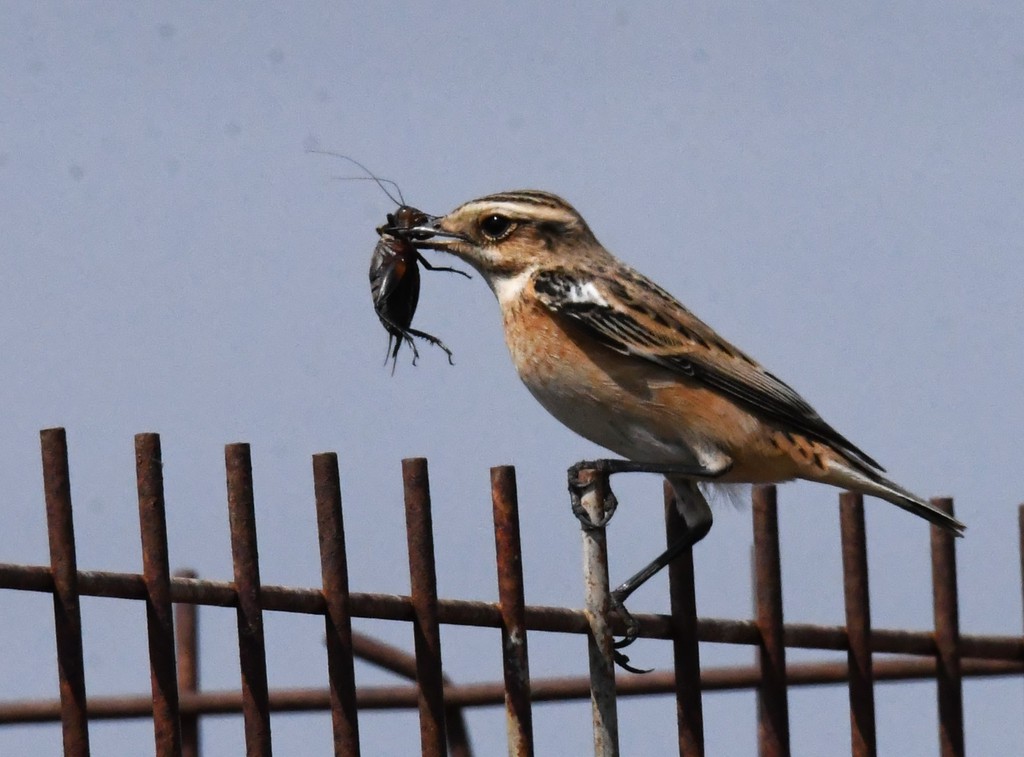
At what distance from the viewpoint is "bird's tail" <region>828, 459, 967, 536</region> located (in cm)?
743

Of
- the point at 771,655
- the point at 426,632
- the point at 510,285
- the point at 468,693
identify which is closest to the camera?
the point at 426,632

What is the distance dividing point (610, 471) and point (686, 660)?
34.1 inches

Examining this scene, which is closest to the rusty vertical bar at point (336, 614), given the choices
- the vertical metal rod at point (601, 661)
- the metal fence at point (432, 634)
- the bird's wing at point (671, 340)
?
the metal fence at point (432, 634)

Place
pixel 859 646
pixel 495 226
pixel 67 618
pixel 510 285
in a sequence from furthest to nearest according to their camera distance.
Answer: pixel 495 226 < pixel 510 285 < pixel 859 646 < pixel 67 618

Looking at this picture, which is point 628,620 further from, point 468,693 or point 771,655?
point 468,693

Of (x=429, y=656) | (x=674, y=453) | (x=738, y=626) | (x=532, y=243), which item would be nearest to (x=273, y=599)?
(x=429, y=656)

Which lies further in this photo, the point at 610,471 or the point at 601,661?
the point at 610,471

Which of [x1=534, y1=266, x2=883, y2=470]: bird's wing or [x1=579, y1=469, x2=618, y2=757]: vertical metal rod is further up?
[x1=534, y1=266, x2=883, y2=470]: bird's wing

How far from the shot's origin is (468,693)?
716 cm

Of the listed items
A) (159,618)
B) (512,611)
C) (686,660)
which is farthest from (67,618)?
(686,660)

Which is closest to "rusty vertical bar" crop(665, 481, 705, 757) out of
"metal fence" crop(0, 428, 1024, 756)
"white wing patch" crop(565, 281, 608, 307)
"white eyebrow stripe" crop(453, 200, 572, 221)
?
"metal fence" crop(0, 428, 1024, 756)

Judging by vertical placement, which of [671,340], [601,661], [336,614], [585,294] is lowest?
Result: [601,661]

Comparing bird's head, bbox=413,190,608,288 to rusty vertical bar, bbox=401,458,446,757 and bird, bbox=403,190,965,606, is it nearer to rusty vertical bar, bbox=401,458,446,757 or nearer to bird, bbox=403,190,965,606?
bird, bbox=403,190,965,606

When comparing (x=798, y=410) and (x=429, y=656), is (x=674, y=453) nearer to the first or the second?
(x=798, y=410)
